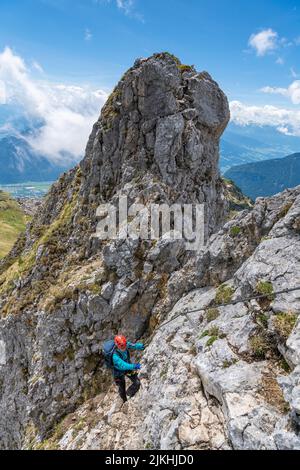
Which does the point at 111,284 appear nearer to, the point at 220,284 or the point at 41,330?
the point at 41,330

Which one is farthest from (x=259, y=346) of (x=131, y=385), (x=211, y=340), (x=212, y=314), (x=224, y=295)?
(x=131, y=385)

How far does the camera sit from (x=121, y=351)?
1784 cm

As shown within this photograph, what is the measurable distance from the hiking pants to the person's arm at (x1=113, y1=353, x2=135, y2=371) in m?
0.95

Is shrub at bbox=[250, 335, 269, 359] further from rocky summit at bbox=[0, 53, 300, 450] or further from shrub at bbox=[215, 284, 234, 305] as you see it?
shrub at bbox=[215, 284, 234, 305]

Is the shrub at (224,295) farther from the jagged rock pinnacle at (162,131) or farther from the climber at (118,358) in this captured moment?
the jagged rock pinnacle at (162,131)

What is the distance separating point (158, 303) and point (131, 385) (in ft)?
23.7

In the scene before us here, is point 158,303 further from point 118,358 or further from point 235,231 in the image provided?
point 118,358

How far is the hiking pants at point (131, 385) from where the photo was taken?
706 inches

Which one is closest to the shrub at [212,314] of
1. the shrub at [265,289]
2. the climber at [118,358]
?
the shrub at [265,289]

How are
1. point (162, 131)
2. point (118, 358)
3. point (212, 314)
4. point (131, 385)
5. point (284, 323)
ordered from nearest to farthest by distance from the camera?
1. point (284, 323)
2. point (118, 358)
3. point (212, 314)
4. point (131, 385)
5. point (162, 131)

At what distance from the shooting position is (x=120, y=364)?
1714 centimetres

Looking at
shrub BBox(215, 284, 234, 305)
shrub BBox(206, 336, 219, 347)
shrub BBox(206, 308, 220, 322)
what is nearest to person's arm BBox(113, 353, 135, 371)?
shrub BBox(206, 336, 219, 347)

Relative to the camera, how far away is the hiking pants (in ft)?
58.8
